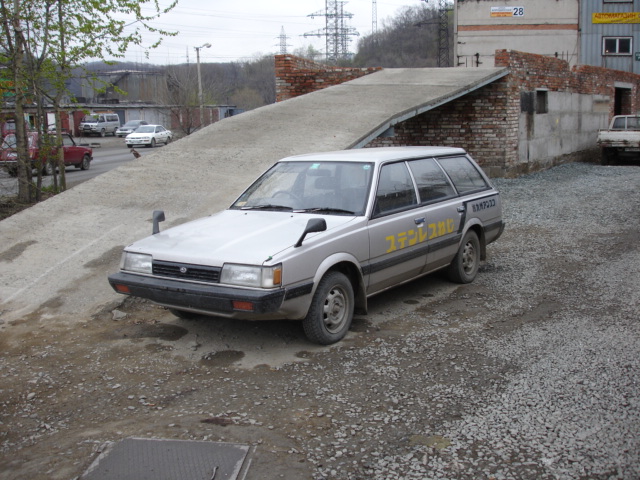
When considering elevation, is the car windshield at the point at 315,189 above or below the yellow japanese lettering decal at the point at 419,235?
above

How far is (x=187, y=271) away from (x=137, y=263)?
1.88ft

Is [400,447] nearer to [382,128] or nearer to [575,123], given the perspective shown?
[382,128]

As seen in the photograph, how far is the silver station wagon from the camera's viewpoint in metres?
5.07

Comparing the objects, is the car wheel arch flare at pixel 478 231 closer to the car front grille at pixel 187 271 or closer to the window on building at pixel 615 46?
the car front grille at pixel 187 271

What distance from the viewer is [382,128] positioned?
11.3 meters

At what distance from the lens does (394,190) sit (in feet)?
20.9

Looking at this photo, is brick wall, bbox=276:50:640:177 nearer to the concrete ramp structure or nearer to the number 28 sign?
the concrete ramp structure

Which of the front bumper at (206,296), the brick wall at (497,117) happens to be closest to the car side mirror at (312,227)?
the front bumper at (206,296)

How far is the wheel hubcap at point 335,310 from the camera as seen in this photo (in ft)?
18.1

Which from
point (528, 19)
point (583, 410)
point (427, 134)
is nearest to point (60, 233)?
point (583, 410)

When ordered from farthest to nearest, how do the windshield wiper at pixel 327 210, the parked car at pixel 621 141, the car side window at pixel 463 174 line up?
the parked car at pixel 621 141, the car side window at pixel 463 174, the windshield wiper at pixel 327 210

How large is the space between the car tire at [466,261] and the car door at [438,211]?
0.16m

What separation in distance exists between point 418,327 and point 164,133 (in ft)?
143

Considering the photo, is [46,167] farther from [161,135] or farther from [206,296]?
[161,135]
